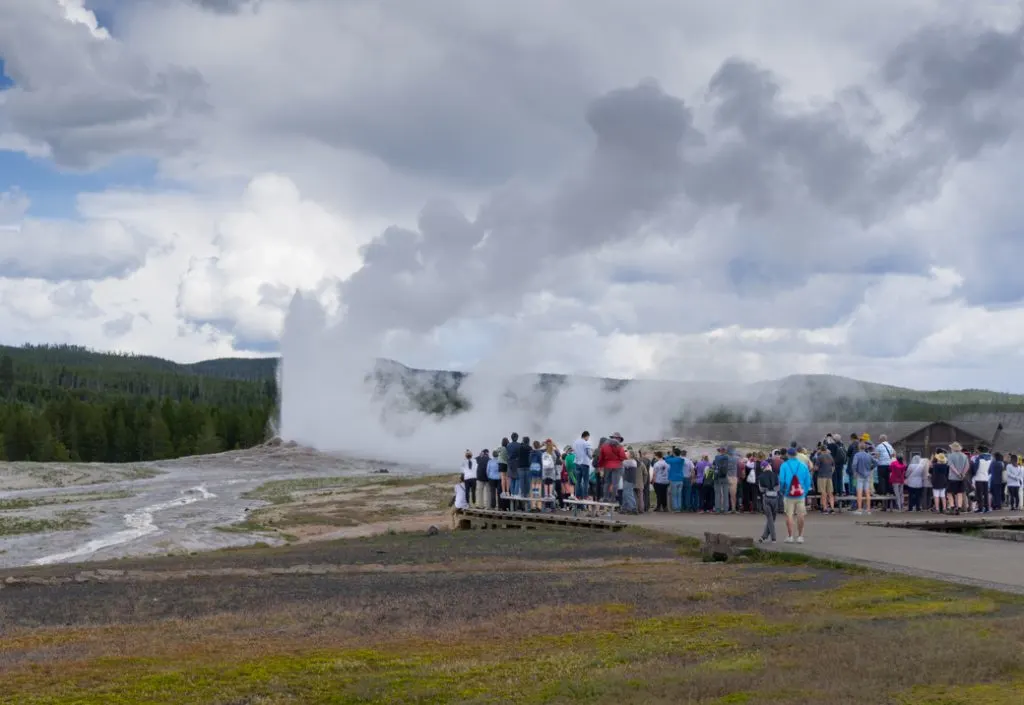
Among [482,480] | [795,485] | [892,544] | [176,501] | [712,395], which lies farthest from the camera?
[712,395]

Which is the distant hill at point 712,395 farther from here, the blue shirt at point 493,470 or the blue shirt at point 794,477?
the blue shirt at point 794,477

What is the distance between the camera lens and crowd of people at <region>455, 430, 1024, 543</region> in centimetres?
2900

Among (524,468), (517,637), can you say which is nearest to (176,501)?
(524,468)

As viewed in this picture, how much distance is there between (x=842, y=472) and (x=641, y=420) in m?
59.9

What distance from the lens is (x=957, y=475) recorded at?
28844 mm

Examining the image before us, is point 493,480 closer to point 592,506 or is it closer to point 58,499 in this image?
point 592,506

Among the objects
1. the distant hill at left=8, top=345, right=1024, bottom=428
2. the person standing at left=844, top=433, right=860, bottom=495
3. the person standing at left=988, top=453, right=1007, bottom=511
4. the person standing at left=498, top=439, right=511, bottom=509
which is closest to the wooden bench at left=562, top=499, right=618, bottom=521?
the person standing at left=498, top=439, right=511, bottom=509

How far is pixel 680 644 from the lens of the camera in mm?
11852

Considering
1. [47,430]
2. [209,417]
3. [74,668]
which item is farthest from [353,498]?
[209,417]

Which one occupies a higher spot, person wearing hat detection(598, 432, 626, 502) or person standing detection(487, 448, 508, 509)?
person wearing hat detection(598, 432, 626, 502)

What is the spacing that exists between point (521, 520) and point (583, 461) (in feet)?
7.46

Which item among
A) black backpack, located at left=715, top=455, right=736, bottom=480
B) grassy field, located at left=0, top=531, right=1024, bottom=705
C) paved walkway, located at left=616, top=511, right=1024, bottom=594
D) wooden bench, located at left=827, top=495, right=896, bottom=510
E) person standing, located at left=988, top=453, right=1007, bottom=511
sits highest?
black backpack, located at left=715, top=455, right=736, bottom=480

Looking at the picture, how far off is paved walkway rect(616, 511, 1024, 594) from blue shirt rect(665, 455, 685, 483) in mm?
966

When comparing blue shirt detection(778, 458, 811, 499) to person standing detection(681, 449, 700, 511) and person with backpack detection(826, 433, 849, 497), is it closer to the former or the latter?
person with backpack detection(826, 433, 849, 497)
